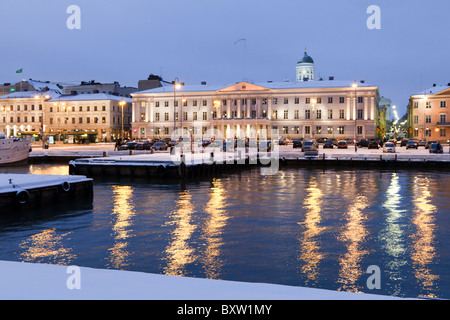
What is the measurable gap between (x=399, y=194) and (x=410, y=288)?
22.1m

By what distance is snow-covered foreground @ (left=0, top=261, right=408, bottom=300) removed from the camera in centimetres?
897

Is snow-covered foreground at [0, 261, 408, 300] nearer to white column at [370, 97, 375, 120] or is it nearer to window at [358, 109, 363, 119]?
white column at [370, 97, 375, 120]

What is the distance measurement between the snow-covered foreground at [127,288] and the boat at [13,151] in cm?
5548

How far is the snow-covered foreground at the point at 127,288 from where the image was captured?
8.97m

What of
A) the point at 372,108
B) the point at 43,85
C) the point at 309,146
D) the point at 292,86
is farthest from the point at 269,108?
the point at 43,85

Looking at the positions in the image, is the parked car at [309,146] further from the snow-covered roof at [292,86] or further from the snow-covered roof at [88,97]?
the snow-covered roof at [88,97]

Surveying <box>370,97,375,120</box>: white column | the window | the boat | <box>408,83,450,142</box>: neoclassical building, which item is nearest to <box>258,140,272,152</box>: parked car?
the boat

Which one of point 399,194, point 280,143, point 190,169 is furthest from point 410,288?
point 280,143

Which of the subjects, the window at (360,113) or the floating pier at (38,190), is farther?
the window at (360,113)

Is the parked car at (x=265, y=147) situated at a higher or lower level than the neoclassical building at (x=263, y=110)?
lower

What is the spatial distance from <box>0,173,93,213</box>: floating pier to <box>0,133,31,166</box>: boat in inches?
1306

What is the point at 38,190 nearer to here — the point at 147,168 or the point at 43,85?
the point at 147,168

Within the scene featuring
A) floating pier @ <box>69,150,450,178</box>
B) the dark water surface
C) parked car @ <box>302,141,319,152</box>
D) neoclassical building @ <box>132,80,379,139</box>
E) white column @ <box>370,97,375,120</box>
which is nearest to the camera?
the dark water surface

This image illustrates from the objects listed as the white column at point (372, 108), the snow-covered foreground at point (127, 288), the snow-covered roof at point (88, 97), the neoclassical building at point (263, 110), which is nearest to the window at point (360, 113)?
the neoclassical building at point (263, 110)
